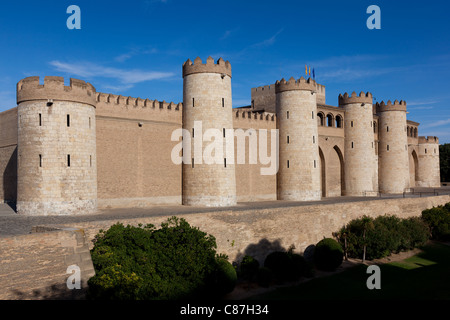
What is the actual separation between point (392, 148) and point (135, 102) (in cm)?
2980

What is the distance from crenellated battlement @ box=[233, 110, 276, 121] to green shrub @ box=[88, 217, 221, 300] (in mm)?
14576

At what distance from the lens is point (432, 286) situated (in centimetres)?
2005

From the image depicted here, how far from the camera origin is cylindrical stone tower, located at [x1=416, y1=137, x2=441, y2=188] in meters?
54.1

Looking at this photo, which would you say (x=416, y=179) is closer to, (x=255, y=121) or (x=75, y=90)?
(x=255, y=121)

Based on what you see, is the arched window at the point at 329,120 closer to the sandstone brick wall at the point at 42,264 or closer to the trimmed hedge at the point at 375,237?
the trimmed hedge at the point at 375,237

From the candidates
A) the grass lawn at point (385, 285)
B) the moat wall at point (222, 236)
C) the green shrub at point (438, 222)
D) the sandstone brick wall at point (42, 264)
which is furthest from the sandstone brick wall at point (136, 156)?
the green shrub at point (438, 222)

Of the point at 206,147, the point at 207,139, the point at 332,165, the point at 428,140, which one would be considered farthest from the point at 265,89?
the point at 428,140

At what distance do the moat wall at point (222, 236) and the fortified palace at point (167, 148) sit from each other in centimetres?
528

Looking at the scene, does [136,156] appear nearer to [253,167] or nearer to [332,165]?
[253,167]

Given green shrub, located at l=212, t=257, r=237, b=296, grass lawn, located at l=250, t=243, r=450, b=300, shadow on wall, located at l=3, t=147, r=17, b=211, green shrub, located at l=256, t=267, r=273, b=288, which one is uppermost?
shadow on wall, located at l=3, t=147, r=17, b=211

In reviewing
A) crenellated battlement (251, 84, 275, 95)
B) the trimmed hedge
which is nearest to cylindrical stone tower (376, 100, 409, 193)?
crenellated battlement (251, 84, 275, 95)

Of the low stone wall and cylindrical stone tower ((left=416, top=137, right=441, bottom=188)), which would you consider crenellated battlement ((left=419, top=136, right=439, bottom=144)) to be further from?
the low stone wall

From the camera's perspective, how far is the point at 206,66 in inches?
1076

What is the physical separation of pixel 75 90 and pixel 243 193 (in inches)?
590
